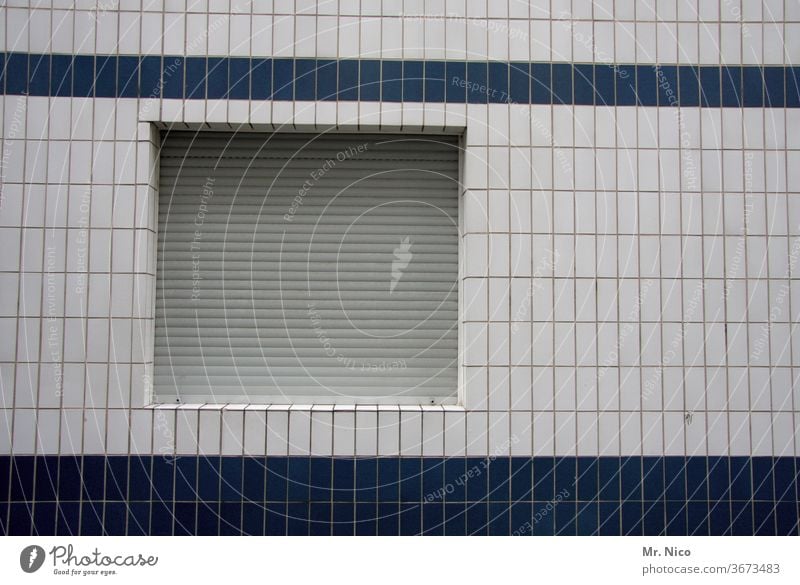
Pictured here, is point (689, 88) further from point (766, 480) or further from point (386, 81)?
point (766, 480)

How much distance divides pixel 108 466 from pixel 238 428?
35.7 inches

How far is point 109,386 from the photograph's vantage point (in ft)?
16.1

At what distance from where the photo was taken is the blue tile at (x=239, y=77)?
16.5ft

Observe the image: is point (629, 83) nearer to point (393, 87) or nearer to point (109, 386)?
point (393, 87)

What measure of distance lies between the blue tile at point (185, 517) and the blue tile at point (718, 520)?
3.52 metres

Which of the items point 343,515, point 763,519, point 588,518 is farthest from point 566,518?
point 343,515

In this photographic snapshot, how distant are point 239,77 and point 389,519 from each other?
3217 millimetres

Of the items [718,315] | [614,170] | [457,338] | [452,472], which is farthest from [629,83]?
[452,472]

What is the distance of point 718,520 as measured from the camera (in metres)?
4.98

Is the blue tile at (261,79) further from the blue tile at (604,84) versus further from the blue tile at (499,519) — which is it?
the blue tile at (499,519)

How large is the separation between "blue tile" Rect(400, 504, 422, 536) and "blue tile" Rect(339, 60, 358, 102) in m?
2.85

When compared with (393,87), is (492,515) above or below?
below

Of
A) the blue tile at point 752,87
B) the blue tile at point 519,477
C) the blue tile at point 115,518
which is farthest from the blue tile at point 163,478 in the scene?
the blue tile at point 752,87

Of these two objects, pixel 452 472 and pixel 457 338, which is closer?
pixel 452 472
